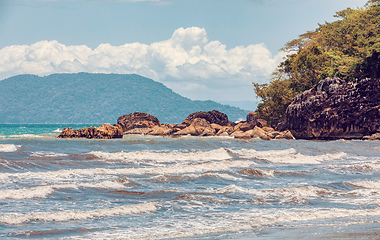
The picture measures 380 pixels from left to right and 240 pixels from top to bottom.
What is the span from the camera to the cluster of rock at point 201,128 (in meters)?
55.3

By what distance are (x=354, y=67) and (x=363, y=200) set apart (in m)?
39.8

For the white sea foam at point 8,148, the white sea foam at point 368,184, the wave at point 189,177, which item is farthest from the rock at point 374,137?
the white sea foam at point 8,148

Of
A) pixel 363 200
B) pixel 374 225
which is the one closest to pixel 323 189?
pixel 363 200

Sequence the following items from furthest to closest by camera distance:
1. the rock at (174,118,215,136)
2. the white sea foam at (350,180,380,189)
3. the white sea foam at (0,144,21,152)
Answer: the rock at (174,118,215,136) < the white sea foam at (0,144,21,152) < the white sea foam at (350,180,380,189)

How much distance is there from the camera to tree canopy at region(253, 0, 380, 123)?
5131 centimetres

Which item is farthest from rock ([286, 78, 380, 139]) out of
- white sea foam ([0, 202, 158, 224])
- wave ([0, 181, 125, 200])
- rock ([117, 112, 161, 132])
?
white sea foam ([0, 202, 158, 224])

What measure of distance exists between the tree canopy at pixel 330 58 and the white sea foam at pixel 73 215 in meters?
42.0

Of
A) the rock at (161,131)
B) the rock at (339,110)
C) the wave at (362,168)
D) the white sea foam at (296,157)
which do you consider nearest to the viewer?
the wave at (362,168)

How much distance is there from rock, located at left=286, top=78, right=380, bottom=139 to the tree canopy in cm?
297

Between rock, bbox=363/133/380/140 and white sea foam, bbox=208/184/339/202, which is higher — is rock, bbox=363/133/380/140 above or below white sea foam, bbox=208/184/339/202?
above

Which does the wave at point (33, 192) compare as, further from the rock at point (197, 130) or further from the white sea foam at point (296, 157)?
the rock at point (197, 130)

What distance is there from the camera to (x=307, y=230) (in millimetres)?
10336

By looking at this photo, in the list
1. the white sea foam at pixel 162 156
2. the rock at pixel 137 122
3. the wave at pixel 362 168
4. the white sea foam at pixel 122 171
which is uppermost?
the rock at pixel 137 122

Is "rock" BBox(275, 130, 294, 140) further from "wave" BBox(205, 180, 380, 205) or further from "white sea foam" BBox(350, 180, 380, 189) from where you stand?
"wave" BBox(205, 180, 380, 205)
